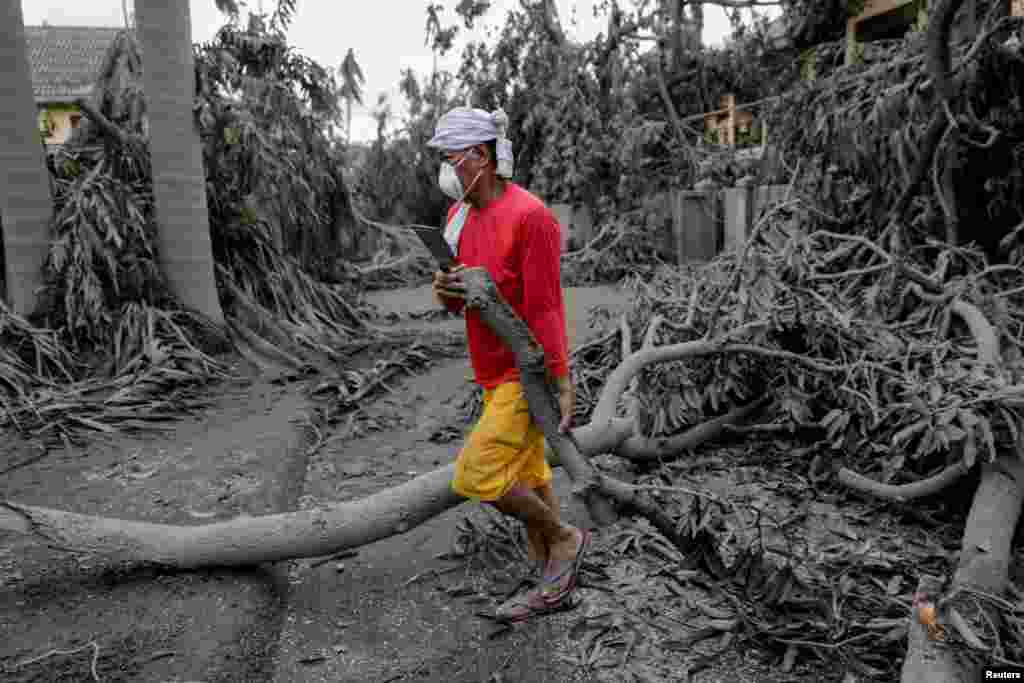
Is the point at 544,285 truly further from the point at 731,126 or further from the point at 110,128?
the point at 731,126

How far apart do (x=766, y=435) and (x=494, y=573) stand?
213 cm

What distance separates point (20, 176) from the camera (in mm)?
5887

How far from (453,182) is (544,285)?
47 centimetres

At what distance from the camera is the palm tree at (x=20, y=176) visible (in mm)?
5773

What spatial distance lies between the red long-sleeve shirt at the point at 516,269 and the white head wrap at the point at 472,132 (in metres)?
0.12

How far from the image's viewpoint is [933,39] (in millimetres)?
5348

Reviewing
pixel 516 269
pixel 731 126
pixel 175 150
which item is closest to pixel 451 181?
pixel 516 269

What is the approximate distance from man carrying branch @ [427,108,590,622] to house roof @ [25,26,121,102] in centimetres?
2561

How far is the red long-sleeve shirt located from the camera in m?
2.52

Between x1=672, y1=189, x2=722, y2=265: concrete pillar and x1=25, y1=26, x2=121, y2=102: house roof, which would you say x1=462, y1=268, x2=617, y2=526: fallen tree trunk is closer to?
x1=672, y1=189, x2=722, y2=265: concrete pillar

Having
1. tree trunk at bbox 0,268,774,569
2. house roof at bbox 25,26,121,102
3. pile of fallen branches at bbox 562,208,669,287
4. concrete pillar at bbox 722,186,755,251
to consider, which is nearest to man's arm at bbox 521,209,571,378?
tree trunk at bbox 0,268,774,569

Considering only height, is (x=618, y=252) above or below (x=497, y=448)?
above

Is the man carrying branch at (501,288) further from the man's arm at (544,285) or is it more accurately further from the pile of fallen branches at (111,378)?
the pile of fallen branches at (111,378)

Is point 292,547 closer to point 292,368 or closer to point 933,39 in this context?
point 292,368
